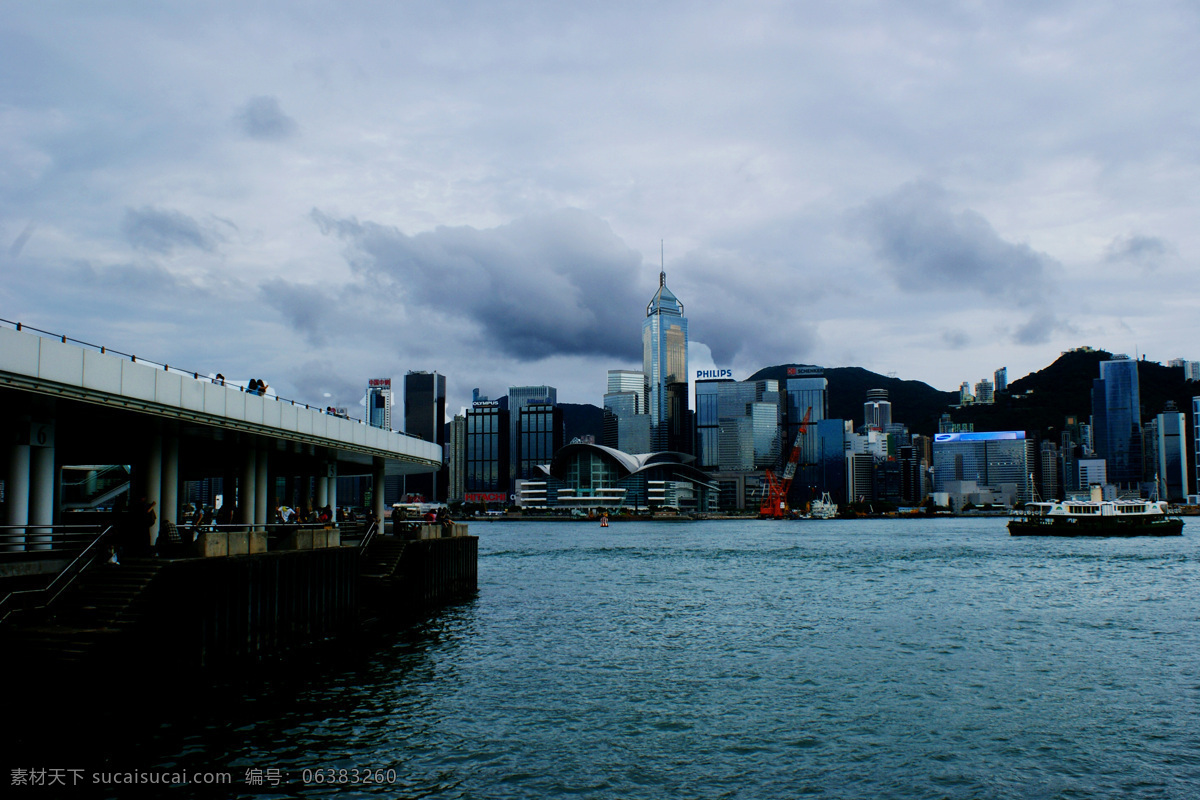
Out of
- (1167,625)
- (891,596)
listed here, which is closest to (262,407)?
(891,596)

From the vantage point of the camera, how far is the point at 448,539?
44.0 m

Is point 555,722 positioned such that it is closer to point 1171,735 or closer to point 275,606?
point 275,606

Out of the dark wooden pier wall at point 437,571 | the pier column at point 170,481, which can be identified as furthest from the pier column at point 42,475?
the dark wooden pier wall at point 437,571

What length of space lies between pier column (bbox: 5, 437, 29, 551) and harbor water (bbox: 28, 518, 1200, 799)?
7206 mm

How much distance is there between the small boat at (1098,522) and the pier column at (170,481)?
114697mm

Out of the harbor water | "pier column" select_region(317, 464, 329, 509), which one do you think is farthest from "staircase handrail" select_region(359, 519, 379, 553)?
"pier column" select_region(317, 464, 329, 509)

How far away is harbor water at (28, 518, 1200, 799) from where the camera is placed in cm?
1653

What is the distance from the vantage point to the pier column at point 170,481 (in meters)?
29.7

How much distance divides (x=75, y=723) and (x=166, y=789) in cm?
465

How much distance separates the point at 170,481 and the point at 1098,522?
120 m

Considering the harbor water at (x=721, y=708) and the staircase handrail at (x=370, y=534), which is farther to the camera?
the staircase handrail at (x=370, y=534)

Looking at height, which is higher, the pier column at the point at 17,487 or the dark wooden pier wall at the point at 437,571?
the pier column at the point at 17,487

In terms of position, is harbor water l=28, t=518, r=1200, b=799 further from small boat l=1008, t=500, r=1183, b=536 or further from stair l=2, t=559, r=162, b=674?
small boat l=1008, t=500, r=1183, b=536

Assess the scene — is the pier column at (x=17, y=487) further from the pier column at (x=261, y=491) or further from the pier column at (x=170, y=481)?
the pier column at (x=261, y=491)
